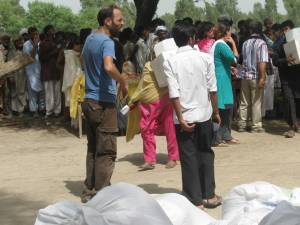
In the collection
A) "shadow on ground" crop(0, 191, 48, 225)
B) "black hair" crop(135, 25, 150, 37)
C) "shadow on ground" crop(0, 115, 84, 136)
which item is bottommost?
"shadow on ground" crop(0, 115, 84, 136)

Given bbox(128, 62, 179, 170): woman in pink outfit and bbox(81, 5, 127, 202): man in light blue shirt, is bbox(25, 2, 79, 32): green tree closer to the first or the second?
bbox(128, 62, 179, 170): woman in pink outfit

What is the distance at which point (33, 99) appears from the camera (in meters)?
12.0

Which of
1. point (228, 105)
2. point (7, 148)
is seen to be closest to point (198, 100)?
point (228, 105)

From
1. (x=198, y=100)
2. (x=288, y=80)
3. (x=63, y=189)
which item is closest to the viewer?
(x=198, y=100)

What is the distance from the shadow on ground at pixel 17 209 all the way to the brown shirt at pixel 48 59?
211 inches

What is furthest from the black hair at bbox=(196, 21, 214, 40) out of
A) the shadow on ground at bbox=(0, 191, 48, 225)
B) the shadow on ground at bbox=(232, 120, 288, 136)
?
the shadow on ground at bbox=(0, 191, 48, 225)

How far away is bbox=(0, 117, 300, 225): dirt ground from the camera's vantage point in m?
6.13

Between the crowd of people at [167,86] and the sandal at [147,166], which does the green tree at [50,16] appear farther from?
the sandal at [147,166]

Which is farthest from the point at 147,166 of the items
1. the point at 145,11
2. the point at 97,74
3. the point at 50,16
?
the point at 50,16

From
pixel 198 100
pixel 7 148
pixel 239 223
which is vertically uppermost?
pixel 198 100

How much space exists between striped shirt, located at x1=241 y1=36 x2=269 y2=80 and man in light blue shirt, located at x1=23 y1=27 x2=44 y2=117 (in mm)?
4282

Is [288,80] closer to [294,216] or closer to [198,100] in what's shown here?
[198,100]

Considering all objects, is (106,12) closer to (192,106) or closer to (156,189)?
(192,106)

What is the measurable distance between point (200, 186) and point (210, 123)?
0.55 meters
